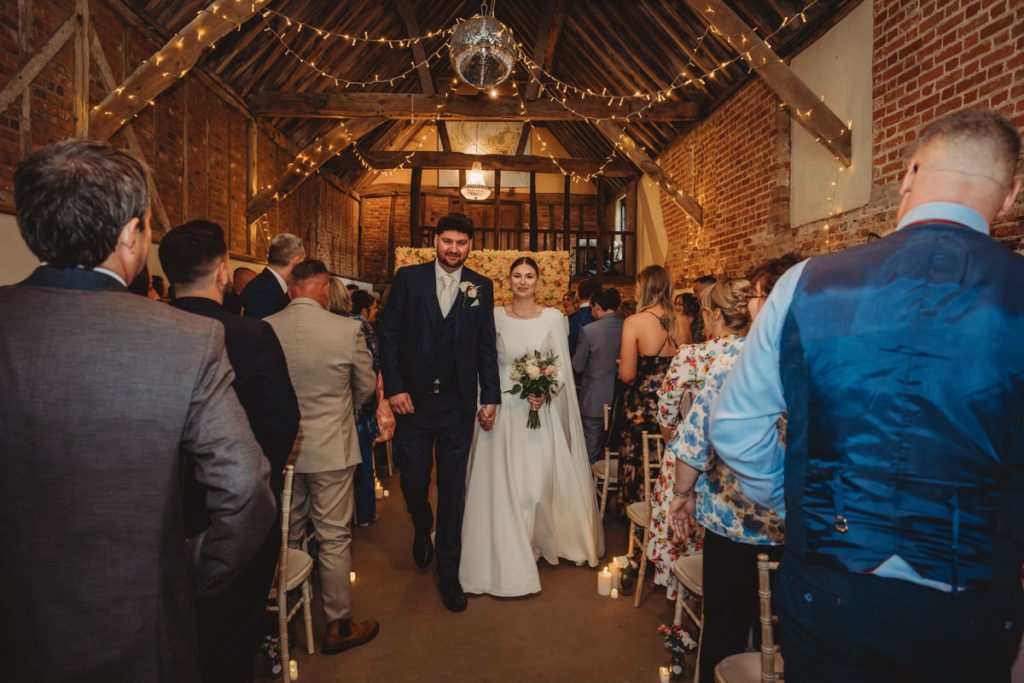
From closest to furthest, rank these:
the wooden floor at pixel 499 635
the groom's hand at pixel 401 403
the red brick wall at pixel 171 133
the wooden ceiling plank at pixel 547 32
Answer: the wooden floor at pixel 499 635
the groom's hand at pixel 401 403
the red brick wall at pixel 171 133
the wooden ceiling plank at pixel 547 32

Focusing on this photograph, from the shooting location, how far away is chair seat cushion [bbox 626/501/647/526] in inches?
126

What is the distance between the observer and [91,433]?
1074mm

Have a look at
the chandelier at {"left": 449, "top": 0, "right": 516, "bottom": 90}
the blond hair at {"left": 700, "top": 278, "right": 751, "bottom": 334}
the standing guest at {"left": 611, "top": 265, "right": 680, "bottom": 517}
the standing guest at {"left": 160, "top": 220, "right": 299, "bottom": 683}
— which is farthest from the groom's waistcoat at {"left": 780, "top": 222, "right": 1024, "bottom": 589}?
the chandelier at {"left": 449, "top": 0, "right": 516, "bottom": 90}

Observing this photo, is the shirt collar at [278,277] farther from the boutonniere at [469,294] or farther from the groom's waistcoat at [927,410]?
the groom's waistcoat at [927,410]

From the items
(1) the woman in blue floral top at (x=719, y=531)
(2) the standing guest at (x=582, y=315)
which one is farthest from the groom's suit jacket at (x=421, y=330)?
(2) the standing guest at (x=582, y=315)

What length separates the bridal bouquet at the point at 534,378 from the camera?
3545 millimetres

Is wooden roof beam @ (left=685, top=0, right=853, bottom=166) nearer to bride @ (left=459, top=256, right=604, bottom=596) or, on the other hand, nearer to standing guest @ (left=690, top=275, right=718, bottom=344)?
standing guest @ (left=690, top=275, right=718, bottom=344)

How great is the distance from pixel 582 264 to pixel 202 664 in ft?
41.3

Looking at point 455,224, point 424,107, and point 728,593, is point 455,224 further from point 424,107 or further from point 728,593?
point 424,107

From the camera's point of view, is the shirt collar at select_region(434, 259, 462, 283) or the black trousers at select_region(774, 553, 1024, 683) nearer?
the black trousers at select_region(774, 553, 1024, 683)

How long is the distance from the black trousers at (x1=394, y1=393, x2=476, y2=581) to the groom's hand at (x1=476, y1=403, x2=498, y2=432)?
0.29 ft

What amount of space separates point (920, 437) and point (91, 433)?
1.46m

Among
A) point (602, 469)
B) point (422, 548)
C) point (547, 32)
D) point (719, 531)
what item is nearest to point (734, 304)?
point (719, 531)

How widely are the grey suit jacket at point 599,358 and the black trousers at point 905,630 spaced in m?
3.72
